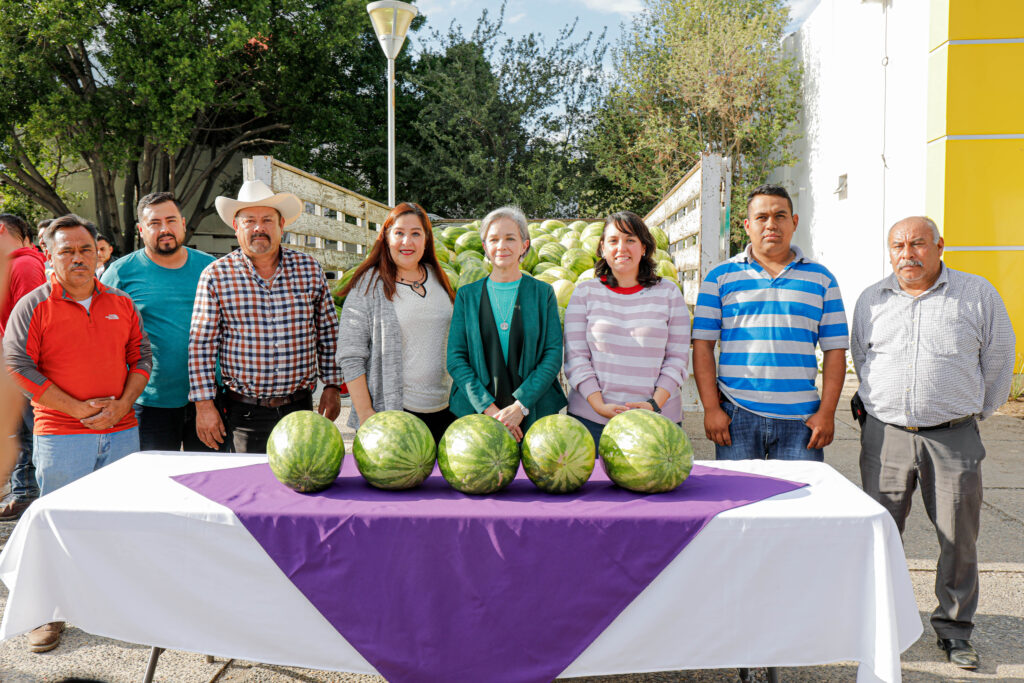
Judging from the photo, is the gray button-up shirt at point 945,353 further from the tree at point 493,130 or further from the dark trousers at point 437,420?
the tree at point 493,130

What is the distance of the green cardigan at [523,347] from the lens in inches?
139

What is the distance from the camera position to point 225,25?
53.1 ft

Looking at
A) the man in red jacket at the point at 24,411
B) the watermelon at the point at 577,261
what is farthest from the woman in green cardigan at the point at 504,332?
the man in red jacket at the point at 24,411

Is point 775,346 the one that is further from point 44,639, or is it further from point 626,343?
point 44,639

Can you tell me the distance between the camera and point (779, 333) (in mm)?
3457

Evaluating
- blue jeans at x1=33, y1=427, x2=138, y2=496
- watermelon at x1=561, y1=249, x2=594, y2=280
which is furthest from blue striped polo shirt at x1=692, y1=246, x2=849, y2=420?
blue jeans at x1=33, y1=427, x2=138, y2=496

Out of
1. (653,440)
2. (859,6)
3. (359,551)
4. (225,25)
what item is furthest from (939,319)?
(225,25)

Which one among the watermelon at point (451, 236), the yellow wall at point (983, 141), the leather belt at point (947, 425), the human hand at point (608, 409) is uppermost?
the yellow wall at point (983, 141)

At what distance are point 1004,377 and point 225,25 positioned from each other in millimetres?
17142

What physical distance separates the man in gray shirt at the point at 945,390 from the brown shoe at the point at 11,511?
5.50m

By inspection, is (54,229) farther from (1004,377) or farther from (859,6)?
(859,6)

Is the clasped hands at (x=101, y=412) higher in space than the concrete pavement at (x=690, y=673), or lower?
higher

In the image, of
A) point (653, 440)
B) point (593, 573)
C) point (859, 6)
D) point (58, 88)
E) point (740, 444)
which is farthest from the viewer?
point (58, 88)

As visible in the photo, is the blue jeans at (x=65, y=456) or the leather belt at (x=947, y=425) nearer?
the leather belt at (x=947, y=425)
